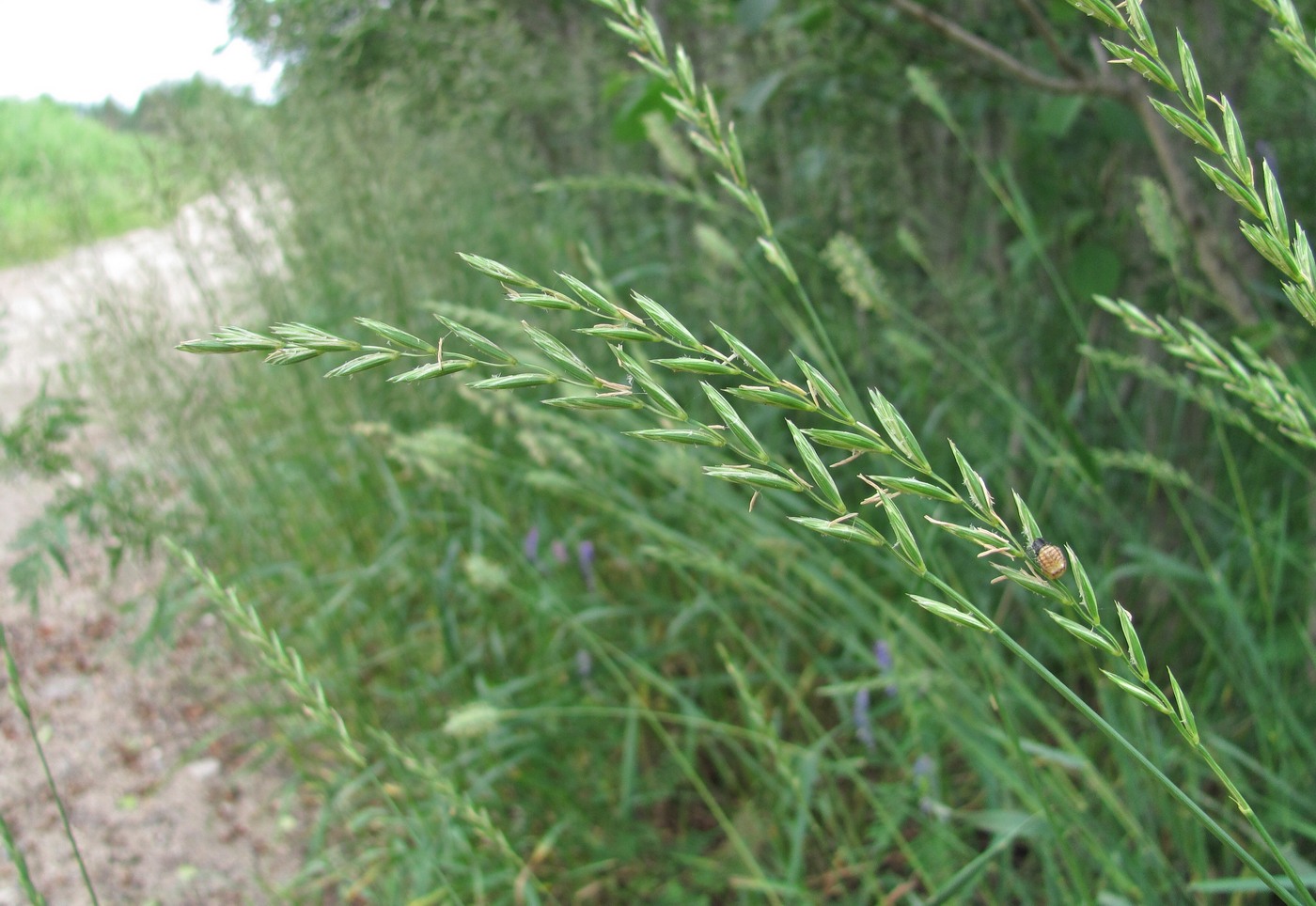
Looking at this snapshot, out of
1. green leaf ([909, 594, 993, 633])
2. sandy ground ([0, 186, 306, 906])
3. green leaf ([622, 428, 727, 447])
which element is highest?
green leaf ([622, 428, 727, 447])

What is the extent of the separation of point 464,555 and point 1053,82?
1.62 metres

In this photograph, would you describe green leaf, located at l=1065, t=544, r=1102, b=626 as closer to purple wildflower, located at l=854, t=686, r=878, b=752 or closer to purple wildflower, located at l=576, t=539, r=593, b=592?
purple wildflower, located at l=854, t=686, r=878, b=752

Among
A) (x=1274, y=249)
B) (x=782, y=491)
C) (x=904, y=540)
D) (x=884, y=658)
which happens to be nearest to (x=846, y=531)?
(x=904, y=540)

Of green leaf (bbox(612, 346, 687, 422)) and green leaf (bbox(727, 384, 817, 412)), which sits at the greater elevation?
green leaf (bbox(612, 346, 687, 422))

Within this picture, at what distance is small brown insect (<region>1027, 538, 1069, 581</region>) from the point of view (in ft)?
1.52

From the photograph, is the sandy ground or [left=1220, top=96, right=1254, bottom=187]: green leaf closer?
[left=1220, top=96, right=1254, bottom=187]: green leaf

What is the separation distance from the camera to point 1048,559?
49cm

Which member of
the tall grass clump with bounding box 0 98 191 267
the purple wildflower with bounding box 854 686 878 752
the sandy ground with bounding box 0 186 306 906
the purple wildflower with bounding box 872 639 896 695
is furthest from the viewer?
the tall grass clump with bounding box 0 98 191 267

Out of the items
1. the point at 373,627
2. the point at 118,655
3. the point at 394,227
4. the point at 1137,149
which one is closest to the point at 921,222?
the point at 1137,149

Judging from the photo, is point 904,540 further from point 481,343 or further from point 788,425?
point 481,343

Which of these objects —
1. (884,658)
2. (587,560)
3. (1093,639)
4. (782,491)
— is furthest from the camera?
(587,560)

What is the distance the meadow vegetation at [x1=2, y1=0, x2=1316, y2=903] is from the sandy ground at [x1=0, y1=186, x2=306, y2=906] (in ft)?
0.65

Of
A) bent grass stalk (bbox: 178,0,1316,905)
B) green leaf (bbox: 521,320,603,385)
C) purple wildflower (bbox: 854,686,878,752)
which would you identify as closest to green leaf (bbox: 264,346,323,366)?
bent grass stalk (bbox: 178,0,1316,905)

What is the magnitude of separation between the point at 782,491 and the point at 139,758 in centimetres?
256
